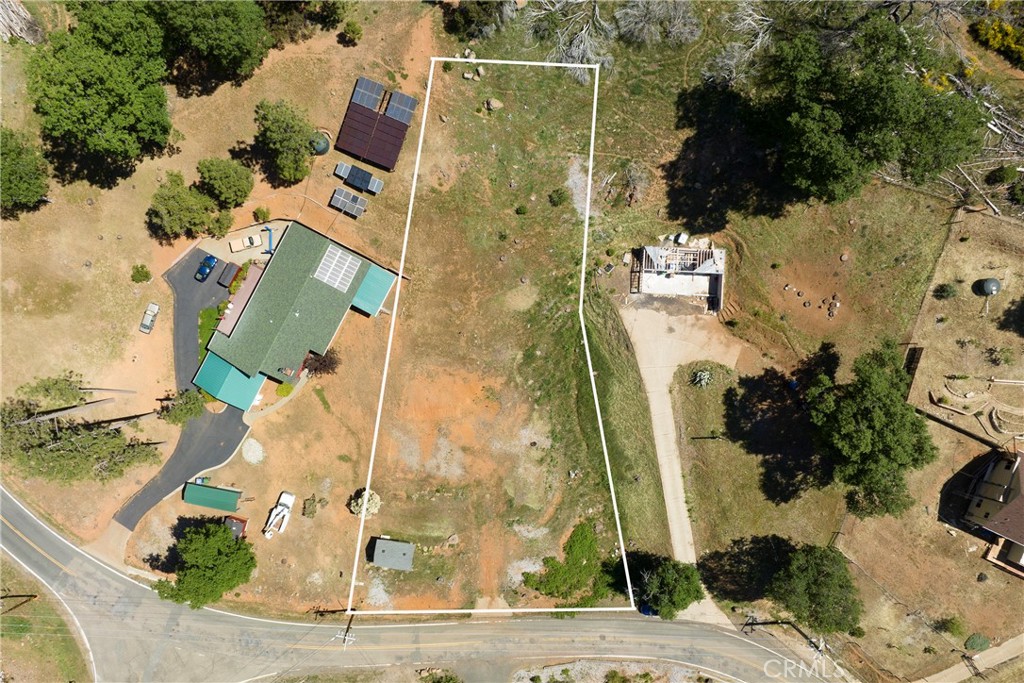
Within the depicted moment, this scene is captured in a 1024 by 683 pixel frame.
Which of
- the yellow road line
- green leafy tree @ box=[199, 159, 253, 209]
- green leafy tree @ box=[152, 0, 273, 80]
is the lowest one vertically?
the yellow road line

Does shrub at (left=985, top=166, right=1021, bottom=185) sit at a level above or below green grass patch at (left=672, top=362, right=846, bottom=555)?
above

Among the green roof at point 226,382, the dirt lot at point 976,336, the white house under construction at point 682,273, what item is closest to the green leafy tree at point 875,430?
the dirt lot at point 976,336

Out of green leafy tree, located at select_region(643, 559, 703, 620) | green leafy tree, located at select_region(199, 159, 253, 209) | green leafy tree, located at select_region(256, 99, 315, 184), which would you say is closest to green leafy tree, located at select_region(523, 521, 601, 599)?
green leafy tree, located at select_region(643, 559, 703, 620)

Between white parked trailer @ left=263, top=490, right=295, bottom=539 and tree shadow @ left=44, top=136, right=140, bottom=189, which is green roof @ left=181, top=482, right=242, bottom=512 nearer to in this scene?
white parked trailer @ left=263, top=490, right=295, bottom=539

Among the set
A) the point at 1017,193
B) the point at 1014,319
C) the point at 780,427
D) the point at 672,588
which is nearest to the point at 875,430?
the point at 780,427

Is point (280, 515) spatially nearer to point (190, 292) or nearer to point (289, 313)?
point (289, 313)

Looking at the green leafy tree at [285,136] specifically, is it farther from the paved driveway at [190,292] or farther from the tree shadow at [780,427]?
the tree shadow at [780,427]

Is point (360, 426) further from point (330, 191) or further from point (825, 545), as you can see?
point (825, 545)
